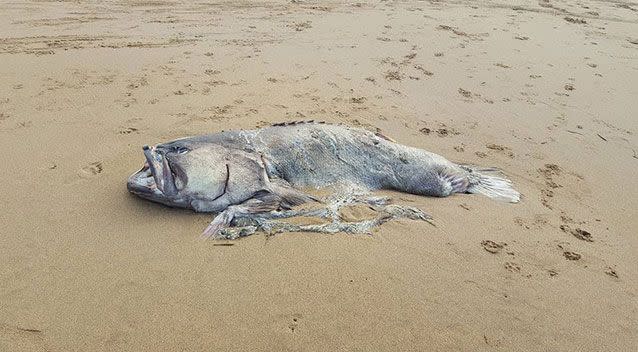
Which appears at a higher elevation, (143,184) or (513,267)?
(143,184)

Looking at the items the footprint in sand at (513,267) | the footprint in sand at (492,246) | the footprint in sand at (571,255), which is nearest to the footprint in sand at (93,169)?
the footprint in sand at (492,246)

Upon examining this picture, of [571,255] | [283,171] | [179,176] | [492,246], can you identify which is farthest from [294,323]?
[571,255]

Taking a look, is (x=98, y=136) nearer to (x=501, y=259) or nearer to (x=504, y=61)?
(x=501, y=259)

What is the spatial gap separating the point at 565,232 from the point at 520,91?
365 centimetres

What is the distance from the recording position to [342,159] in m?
4.58

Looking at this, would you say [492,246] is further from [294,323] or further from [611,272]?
[294,323]

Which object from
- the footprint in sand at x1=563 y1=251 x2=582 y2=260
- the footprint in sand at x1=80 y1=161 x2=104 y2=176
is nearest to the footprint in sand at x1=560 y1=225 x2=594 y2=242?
the footprint in sand at x1=563 y1=251 x2=582 y2=260

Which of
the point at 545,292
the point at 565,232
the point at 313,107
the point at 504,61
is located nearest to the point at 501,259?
the point at 545,292

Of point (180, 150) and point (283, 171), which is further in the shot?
point (283, 171)

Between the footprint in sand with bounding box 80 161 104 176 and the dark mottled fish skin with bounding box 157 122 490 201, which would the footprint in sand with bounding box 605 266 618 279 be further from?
the footprint in sand with bounding box 80 161 104 176

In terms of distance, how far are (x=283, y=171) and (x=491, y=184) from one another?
2093 mm

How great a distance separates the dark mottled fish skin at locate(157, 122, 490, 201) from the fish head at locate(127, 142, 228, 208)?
0.34m

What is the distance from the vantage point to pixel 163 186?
3756 mm

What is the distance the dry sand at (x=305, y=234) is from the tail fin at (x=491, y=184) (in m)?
0.15
